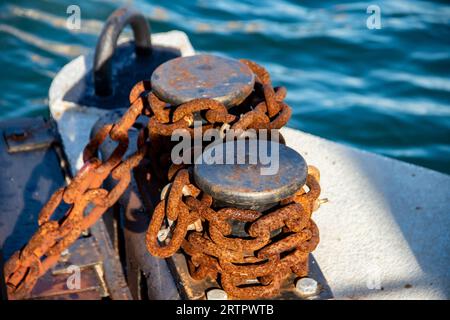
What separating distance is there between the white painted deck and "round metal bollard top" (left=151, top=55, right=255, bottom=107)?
759 millimetres

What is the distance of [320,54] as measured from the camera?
608 cm

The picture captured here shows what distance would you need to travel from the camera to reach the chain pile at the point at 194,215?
1632 mm

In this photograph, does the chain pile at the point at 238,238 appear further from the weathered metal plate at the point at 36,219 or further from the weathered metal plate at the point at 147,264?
the weathered metal plate at the point at 36,219

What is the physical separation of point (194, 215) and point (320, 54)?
4627mm

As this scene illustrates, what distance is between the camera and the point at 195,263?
5.85ft

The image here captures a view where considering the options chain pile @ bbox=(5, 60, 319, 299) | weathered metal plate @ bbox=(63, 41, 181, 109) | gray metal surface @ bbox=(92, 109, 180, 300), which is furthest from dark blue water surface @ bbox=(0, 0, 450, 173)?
chain pile @ bbox=(5, 60, 319, 299)

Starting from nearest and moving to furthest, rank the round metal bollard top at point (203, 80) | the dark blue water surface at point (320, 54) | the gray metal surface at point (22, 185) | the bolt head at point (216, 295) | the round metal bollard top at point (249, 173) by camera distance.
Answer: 1. the round metal bollard top at point (249, 173)
2. the bolt head at point (216, 295)
3. the round metal bollard top at point (203, 80)
4. the gray metal surface at point (22, 185)
5. the dark blue water surface at point (320, 54)

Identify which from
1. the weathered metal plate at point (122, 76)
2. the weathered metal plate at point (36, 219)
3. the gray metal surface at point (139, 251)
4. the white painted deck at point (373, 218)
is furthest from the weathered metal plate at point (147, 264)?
the weathered metal plate at point (122, 76)

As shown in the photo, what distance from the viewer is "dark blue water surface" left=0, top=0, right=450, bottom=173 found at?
5.18 m

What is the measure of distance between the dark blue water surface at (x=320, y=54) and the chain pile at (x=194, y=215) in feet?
10.3

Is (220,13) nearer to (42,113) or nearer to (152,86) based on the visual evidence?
(42,113)

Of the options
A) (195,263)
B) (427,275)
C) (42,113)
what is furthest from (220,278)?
(42,113)

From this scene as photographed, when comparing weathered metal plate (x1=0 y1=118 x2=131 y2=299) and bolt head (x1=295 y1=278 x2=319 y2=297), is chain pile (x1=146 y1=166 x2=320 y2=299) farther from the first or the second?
weathered metal plate (x1=0 y1=118 x2=131 y2=299)
